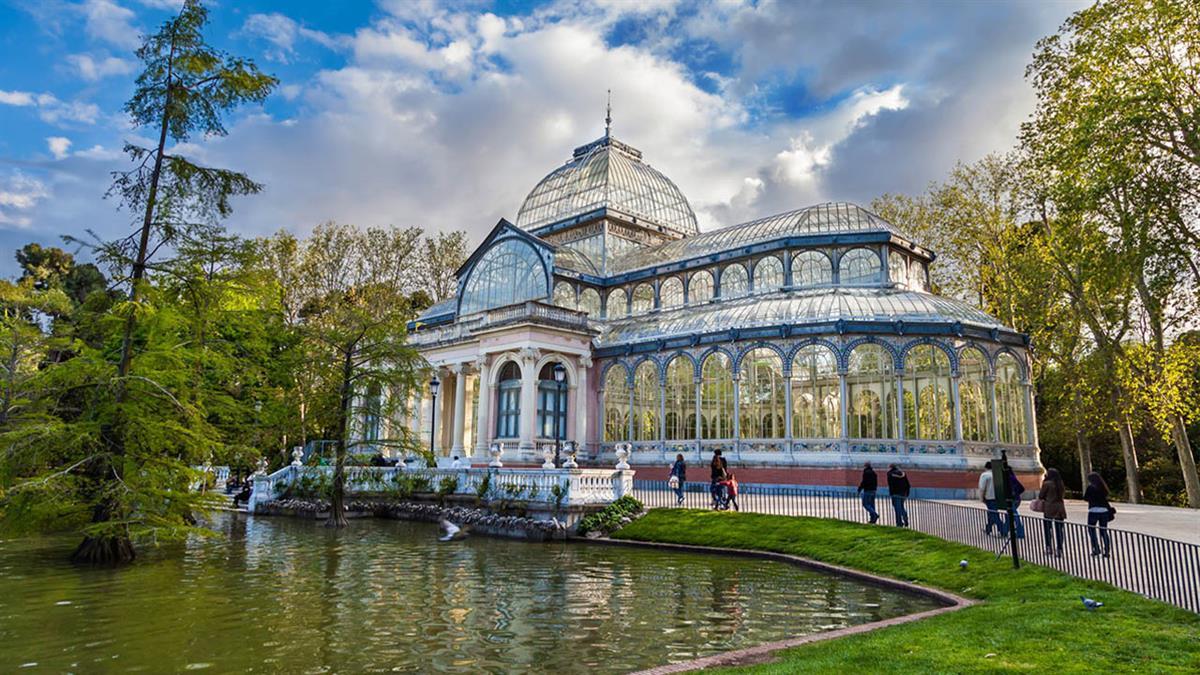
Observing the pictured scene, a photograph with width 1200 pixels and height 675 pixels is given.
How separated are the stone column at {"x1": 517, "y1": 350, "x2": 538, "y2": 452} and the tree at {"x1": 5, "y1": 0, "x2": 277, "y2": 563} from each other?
1775cm

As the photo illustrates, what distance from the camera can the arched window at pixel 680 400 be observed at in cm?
3259

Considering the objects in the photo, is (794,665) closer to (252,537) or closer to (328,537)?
(328,537)

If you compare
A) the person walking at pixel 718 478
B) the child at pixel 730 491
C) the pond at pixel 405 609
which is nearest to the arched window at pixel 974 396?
the child at pixel 730 491

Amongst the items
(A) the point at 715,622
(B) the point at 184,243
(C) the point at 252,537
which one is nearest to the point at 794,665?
(A) the point at 715,622

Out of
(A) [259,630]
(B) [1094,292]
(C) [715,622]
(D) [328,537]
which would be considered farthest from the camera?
(B) [1094,292]

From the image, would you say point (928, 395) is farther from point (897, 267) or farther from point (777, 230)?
point (777, 230)

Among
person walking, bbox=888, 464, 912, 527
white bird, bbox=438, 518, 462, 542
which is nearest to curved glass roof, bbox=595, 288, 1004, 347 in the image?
person walking, bbox=888, 464, 912, 527

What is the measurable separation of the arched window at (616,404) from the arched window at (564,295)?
4.98 meters

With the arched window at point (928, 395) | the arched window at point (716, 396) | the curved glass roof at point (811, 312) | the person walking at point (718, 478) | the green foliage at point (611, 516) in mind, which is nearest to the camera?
the green foliage at point (611, 516)

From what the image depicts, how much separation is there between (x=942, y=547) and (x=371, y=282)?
1609 inches

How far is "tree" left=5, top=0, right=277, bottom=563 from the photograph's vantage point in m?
Result: 14.4

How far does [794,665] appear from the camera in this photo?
757cm

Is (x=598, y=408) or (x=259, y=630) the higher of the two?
(x=598, y=408)

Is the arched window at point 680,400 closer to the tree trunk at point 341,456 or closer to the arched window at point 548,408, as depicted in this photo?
the arched window at point 548,408
